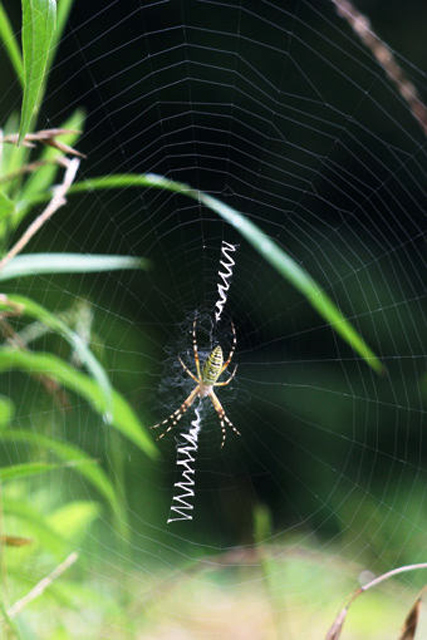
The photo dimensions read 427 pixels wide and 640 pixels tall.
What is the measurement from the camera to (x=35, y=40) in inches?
33.7

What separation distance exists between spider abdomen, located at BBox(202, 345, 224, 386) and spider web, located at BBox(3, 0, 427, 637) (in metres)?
0.47

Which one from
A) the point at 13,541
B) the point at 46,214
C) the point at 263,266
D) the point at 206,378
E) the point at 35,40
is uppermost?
the point at 263,266

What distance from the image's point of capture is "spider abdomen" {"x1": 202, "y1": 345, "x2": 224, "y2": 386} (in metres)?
3.16

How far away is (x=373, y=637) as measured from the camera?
3.48 m

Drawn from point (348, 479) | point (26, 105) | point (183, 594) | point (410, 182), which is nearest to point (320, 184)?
point (410, 182)

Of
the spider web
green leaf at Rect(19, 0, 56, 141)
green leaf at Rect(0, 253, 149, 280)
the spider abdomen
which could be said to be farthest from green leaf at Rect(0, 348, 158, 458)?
the spider web

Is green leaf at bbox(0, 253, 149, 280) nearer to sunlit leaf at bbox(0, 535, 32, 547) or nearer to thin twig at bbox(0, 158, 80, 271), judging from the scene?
thin twig at bbox(0, 158, 80, 271)

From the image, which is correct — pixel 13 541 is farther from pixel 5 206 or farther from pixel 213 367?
pixel 213 367

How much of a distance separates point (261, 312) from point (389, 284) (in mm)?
1040

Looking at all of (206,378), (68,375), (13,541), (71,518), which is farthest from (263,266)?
(13,541)

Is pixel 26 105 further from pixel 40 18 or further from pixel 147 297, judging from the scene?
pixel 147 297

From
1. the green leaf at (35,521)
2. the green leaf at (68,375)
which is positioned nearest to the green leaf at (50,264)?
the green leaf at (68,375)

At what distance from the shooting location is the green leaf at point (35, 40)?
33.0 inches

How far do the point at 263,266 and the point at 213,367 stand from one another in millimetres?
1801
